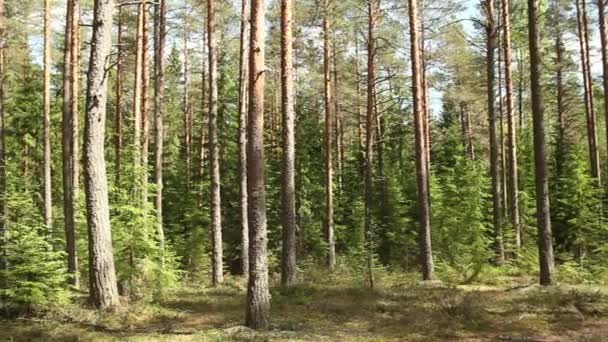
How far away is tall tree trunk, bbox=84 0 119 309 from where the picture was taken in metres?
9.38

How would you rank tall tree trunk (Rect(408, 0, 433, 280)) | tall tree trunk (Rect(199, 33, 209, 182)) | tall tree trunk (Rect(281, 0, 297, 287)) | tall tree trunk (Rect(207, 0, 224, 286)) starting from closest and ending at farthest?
1. tall tree trunk (Rect(281, 0, 297, 287))
2. tall tree trunk (Rect(408, 0, 433, 280))
3. tall tree trunk (Rect(207, 0, 224, 286))
4. tall tree trunk (Rect(199, 33, 209, 182))

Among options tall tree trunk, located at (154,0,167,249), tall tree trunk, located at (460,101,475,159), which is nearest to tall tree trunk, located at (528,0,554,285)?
Result: tall tree trunk, located at (154,0,167,249)

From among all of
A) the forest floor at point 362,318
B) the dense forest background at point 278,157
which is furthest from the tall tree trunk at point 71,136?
the forest floor at point 362,318

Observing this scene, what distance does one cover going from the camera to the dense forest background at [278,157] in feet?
32.3

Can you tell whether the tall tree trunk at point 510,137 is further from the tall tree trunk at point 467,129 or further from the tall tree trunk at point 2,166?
the tall tree trunk at point 467,129

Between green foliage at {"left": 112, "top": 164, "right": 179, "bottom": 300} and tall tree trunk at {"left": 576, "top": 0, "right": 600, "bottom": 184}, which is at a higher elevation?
tall tree trunk at {"left": 576, "top": 0, "right": 600, "bottom": 184}

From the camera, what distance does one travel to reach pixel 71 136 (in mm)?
14961

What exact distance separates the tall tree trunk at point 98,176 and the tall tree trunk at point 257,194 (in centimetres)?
260

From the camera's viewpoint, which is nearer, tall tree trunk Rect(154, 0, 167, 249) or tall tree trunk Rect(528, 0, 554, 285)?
tall tree trunk Rect(528, 0, 554, 285)

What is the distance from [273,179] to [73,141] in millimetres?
14871

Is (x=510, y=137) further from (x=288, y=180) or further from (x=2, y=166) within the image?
(x=2, y=166)

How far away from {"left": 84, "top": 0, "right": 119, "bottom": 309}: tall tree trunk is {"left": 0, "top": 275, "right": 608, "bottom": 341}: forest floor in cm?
50

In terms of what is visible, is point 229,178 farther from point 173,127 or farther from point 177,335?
point 177,335

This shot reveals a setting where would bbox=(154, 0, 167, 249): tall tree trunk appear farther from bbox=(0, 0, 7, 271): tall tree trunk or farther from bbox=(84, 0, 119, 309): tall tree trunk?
bbox=(84, 0, 119, 309): tall tree trunk
